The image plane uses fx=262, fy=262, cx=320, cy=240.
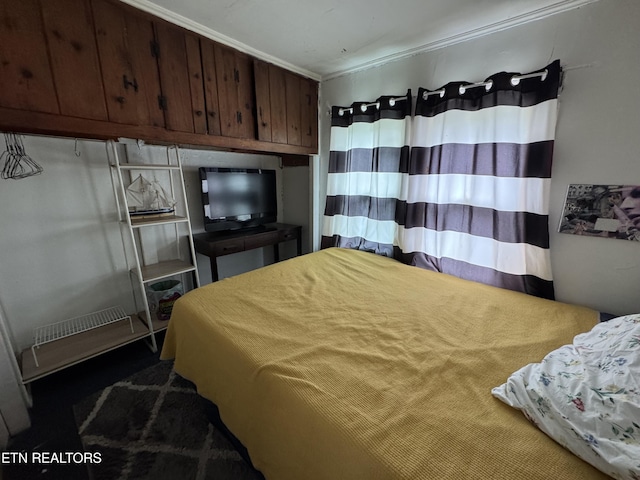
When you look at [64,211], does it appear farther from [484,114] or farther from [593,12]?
[593,12]

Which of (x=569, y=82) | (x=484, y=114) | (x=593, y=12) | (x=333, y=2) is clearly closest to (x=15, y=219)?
(x=333, y=2)

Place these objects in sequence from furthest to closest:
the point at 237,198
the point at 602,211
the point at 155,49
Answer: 1. the point at 237,198
2. the point at 155,49
3. the point at 602,211

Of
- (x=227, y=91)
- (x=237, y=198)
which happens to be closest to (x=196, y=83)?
(x=227, y=91)

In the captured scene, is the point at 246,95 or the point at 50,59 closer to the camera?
the point at 50,59

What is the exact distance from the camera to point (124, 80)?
161cm

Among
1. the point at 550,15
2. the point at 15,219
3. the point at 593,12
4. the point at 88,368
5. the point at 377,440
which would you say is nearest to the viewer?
the point at 377,440

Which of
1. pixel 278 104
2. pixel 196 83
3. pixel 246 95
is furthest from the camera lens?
pixel 278 104

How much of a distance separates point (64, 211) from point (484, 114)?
3080mm

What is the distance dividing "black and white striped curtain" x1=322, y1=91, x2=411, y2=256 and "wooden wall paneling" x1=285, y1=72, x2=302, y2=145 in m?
0.36

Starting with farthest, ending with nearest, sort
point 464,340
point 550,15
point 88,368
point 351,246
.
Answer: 1. point 351,246
2. point 88,368
3. point 550,15
4. point 464,340

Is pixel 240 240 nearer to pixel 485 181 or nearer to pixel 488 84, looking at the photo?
pixel 485 181

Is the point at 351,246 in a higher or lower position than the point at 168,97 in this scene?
lower

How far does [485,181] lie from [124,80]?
2444 mm

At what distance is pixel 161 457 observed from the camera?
1.30 m
